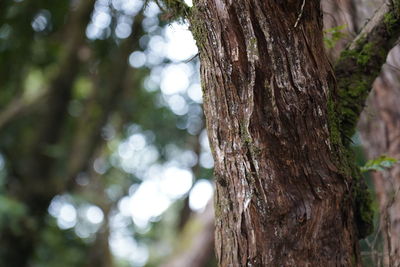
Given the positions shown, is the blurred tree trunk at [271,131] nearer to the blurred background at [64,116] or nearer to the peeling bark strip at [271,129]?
the peeling bark strip at [271,129]

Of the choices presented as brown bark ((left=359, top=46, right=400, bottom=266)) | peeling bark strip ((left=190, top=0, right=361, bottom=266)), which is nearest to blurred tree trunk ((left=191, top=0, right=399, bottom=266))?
peeling bark strip ((left=190, top=0, right=361, bottom=266))

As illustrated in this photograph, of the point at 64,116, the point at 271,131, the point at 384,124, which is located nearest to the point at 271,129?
the point at 271,131

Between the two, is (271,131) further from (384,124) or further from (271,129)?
(384,124)

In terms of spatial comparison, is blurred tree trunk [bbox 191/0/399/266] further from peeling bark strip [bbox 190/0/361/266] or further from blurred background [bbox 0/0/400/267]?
blurred background [bbox 0/0/400/267]

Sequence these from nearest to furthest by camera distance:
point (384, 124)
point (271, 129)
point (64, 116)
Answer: point (271, 129), point (384, 124), point (64, 116)

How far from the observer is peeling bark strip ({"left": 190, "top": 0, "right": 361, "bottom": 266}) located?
1.82m

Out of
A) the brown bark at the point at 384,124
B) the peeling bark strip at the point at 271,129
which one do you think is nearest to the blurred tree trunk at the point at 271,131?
the peeling bark strip at the point at 271,129

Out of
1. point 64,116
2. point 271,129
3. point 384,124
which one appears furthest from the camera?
point 64,116

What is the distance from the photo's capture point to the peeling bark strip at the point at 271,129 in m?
1.82

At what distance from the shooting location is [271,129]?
1836 millimetres

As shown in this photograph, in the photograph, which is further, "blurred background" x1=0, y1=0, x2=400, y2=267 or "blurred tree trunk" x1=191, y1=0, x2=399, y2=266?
"blurred background" x1=0, y1=0, x2=400, y2=267

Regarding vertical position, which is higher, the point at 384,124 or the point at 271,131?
the point at 384,124

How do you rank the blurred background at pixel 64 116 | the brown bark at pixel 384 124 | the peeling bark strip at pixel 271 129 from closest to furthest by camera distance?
the peeling bark strip at pixel 271 129, the brown bark at pixel 384 124, the blurred background at pixel 64 116

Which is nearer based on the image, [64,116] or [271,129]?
[271,129]
